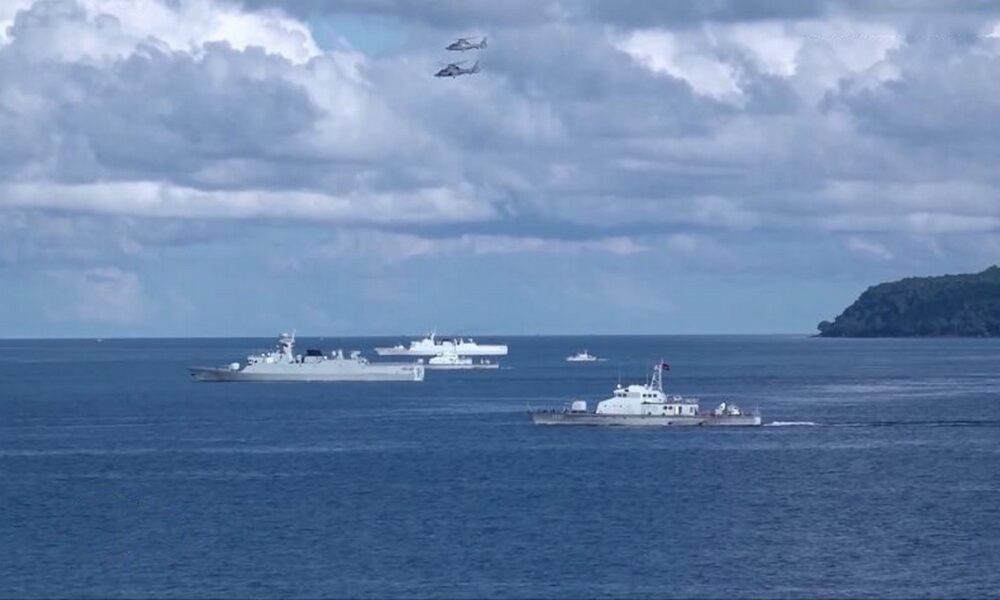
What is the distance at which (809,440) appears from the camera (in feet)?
463

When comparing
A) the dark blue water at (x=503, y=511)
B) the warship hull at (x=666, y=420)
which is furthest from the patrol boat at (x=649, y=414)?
the dark blue water at (x=503, y=511)

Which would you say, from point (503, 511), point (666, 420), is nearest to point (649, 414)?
point (666, 420)

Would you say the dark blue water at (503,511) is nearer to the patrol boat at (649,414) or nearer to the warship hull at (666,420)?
the warship hull at (666,420)

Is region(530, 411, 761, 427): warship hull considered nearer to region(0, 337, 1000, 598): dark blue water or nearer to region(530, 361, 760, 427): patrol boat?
region(530, 361, 760, 427): patrol boat

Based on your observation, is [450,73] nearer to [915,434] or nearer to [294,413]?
[915,434]

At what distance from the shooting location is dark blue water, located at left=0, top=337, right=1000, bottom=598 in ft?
246

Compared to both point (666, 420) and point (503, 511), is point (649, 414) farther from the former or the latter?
point (503, 511)

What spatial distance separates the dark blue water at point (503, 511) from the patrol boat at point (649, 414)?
8.54 feet

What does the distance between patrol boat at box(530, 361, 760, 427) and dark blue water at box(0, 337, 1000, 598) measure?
2.60m

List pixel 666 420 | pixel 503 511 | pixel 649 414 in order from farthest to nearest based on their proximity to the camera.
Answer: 1. pixel 649 414
2. pixel 666 420
3. pixel 503 511

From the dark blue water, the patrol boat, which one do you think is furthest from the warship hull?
the dark blue water

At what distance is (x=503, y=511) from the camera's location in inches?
3780

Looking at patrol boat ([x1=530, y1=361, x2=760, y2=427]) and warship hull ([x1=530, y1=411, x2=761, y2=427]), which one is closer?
warship hull ([x1=530, y1=411, x2=761, y2=427])

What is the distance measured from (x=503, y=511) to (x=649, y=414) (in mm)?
58432
